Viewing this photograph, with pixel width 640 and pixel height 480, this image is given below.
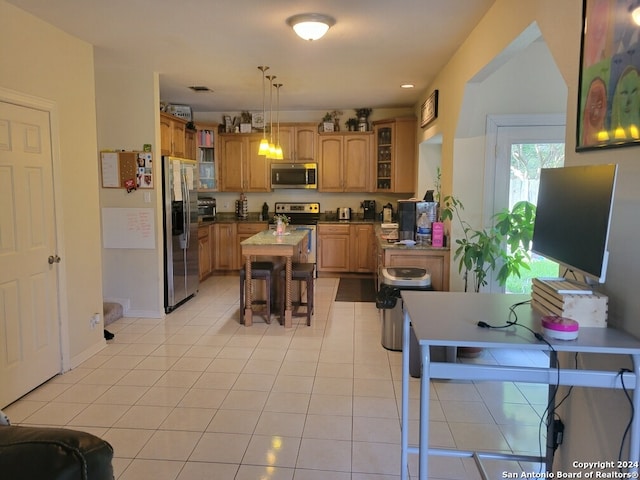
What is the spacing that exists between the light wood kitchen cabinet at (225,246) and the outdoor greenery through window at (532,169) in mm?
4426

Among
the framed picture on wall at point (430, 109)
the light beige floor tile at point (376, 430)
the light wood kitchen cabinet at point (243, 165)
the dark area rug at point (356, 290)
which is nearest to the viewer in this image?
the light beige floor tile at point (376, 430)

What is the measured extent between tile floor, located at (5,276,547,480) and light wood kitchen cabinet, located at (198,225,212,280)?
7.72 ft

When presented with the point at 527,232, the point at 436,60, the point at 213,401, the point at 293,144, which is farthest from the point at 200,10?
the point at 293,144

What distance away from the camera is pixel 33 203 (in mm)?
3240

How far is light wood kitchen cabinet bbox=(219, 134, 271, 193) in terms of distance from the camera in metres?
7.29

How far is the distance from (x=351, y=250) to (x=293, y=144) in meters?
1.91

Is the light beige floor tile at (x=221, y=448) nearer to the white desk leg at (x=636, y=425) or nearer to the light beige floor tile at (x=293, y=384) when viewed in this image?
the light beige floor tile at (x=293, y=384)

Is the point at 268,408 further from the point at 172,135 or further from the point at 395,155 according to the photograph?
the point at 395,155

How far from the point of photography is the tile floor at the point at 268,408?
7.86 feet

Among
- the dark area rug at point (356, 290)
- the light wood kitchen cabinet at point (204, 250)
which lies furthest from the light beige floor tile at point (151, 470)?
the light wood kitchen cabinet at point (204, 250)

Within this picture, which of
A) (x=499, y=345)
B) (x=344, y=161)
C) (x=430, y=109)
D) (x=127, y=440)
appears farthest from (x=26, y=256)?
(x=344, y=161)

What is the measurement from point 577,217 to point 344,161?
5660mm

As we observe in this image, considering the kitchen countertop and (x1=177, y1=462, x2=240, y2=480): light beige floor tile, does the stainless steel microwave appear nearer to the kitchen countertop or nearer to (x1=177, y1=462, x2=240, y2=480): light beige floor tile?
the kitchen countertop

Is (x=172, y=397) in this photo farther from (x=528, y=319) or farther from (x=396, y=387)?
Result: (x=528, y=319)
